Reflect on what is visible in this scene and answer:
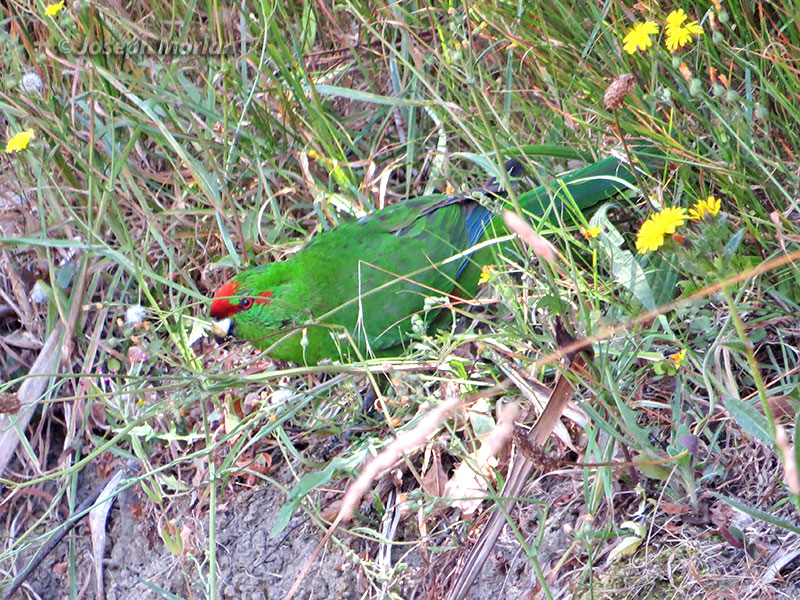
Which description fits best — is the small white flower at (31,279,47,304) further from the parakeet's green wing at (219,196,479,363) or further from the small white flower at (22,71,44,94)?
the parakeet's green wing at (219,196,479,363)

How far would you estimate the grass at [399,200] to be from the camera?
1832mm

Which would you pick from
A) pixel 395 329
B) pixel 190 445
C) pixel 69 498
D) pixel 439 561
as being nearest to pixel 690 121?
pixel 395 329

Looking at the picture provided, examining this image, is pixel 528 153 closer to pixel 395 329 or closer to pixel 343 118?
pixel 395 329

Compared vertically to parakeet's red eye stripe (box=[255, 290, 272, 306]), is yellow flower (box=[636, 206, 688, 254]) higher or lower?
higher

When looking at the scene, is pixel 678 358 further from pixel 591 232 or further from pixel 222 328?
pixel 222 328

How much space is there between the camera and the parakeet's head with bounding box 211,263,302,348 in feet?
9.37

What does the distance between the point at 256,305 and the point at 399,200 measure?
2.37 feet

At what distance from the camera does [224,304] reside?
111 inches

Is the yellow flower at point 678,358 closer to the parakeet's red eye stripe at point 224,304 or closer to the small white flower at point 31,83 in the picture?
the parakeet's red eye stripe at point 224,304

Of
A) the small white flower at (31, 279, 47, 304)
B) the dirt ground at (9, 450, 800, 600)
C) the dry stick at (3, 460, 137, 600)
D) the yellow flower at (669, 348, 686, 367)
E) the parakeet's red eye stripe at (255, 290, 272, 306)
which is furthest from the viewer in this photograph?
the small white flower at (31, 279, 47, 304)

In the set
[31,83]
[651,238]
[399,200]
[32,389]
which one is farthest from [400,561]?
[31,83]

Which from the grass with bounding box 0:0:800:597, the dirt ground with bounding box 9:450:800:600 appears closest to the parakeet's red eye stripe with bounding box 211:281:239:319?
the grass with bounding box 0:0:800:597

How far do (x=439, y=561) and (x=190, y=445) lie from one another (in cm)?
110

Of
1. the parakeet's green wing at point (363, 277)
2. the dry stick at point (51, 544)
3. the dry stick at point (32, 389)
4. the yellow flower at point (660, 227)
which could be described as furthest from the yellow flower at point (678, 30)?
the dry stick at point (32, 389)
